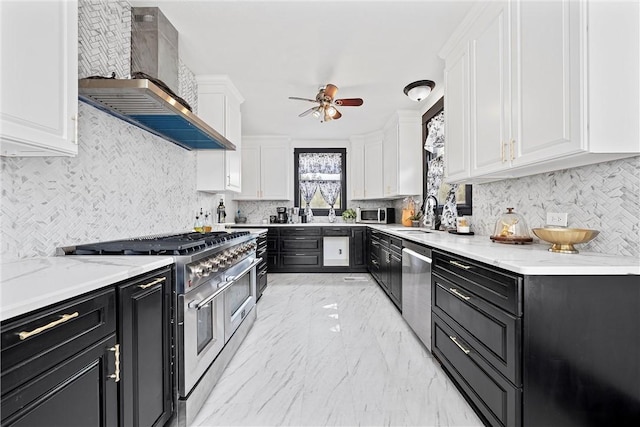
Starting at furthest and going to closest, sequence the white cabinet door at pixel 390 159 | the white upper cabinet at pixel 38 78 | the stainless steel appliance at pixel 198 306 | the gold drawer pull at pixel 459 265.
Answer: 1. the white cabinet door at pixel 390 159
2. the gold drawer pull at pixel 459 265
3. the stainless steel appliance at pixel 198 306
4. the white upper cabinet at pixel 38 78

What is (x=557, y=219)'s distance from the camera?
6.16 feet

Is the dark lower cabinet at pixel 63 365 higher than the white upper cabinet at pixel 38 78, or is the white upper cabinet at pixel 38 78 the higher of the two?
the white upper cabinet at pixel 38 78

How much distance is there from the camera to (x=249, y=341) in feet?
8.52

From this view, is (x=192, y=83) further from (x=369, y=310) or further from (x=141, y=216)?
(x=369, y=310)

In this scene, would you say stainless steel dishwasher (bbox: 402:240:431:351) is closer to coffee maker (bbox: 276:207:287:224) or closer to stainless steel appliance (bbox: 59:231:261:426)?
stainless steel appliance (bbox: 59:231:261:426)

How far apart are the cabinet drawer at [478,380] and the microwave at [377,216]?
3407 mm

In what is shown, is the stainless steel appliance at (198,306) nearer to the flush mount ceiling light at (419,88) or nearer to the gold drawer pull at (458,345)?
the gold drawer pull at (458,345)

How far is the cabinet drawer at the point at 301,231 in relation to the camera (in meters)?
5.28

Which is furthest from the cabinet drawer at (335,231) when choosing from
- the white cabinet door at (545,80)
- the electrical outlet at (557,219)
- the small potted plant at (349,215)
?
the white cabinet door at (545,80)

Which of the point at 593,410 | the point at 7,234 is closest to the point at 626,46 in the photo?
the point at 593,410

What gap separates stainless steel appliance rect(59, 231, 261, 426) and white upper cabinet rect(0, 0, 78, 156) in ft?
2.07

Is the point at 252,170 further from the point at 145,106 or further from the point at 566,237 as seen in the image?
the point at 566,237

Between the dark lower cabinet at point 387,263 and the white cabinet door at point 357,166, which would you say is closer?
the dark lower cabinet at point 387,263

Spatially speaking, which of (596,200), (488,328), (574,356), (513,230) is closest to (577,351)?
(574,356)
